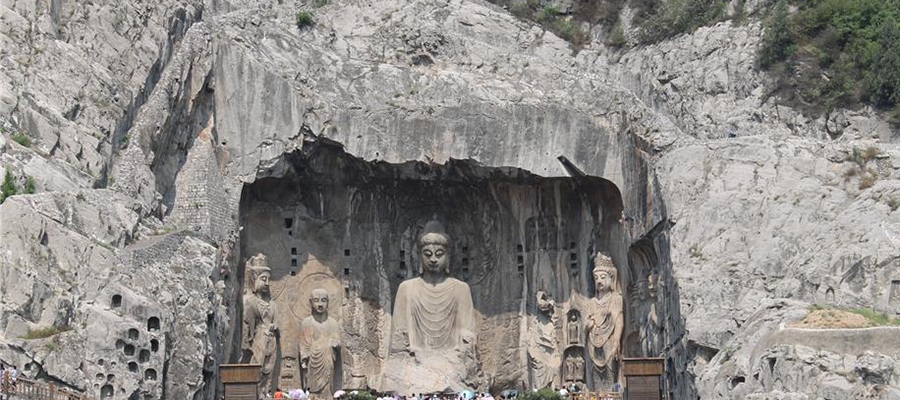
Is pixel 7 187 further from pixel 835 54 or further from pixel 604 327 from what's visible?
pixel 835 54

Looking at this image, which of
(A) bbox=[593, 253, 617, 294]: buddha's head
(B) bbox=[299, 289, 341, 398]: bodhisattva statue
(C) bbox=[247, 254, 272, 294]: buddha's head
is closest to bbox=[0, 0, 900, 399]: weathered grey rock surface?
(A) bbox=[593, 253, 617, 294]: buddha's head

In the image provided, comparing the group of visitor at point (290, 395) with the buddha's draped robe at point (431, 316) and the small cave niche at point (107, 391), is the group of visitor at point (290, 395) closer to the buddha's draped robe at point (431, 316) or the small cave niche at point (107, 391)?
the buddha's draped robe at point (431, 316)

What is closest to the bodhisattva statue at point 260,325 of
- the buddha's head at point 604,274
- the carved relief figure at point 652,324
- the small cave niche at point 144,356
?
the small cave niche at point 144,356

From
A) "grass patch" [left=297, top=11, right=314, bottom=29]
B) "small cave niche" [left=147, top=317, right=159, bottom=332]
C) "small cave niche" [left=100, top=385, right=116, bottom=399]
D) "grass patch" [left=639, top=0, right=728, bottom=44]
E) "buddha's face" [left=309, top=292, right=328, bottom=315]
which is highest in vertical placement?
"grass patch" [left=639, top=0, right=728, bottom=44]

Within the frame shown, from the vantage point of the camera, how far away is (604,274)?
151 feet

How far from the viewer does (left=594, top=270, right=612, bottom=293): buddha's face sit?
45.9m

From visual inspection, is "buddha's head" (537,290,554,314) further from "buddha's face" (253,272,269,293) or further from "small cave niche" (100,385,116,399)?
"small cave niche" (100,385,116,399)

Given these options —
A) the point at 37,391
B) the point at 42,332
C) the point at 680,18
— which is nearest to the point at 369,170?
the point at 42,332

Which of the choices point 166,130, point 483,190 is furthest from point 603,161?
point 166,130

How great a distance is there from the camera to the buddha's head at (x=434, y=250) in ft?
154

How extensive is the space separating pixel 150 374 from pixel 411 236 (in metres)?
10.2

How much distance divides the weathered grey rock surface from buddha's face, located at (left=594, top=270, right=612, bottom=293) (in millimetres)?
432

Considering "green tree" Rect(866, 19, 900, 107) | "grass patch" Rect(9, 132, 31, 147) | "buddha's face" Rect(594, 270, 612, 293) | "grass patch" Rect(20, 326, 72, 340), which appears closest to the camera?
"grass patch" Rect(20, 326, 72, 340)

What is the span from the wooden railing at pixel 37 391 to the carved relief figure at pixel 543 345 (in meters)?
13.1
